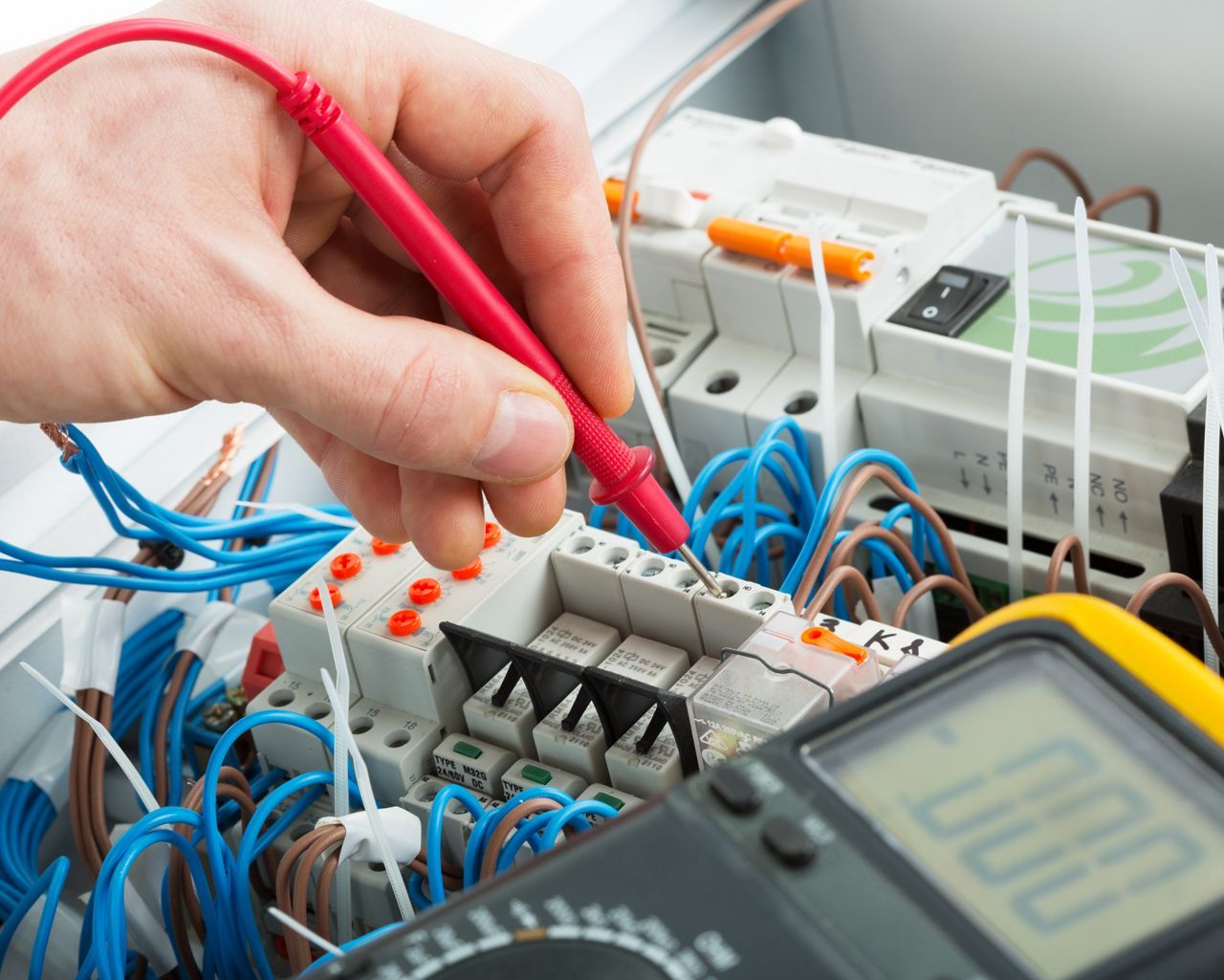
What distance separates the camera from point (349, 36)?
2.60ft

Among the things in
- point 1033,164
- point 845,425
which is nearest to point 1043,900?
point 845,425

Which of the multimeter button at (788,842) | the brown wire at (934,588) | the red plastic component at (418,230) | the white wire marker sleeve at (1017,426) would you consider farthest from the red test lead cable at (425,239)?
the multimeter button at (788,842)

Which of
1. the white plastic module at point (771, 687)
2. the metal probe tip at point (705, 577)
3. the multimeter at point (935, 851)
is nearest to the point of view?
the multimeter at point (935, 851)

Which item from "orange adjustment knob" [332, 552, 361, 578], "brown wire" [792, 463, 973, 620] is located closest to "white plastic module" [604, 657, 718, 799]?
"brown wire" [792, 463, 973, 620]

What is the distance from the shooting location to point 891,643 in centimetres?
84

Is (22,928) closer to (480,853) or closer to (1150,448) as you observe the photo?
(480,853)

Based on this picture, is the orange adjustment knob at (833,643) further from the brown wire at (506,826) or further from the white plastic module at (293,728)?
the white plastic module at (293,728)

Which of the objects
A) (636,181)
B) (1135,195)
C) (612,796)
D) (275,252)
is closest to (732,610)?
(612,796)

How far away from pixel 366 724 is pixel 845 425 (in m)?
0.40

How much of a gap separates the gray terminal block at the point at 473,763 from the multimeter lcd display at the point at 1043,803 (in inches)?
13.0

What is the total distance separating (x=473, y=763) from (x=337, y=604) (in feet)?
0.45

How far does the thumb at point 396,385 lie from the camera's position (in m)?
0.69

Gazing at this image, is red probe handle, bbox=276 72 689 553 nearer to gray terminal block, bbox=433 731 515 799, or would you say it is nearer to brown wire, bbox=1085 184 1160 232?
gray terminal block, bbox=433 731 515 799

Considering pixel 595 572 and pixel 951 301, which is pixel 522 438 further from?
pixel 951 301
